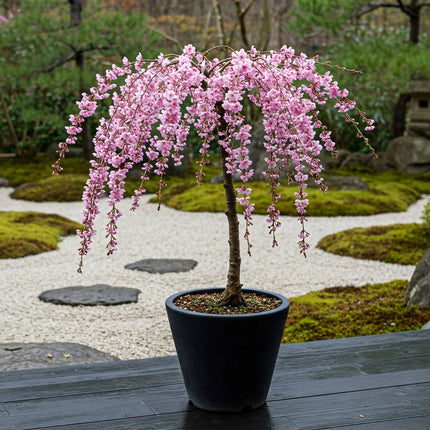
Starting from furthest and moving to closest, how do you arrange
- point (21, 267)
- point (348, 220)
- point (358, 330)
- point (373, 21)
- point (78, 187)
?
1. point (373, 21)
2. point (78, 187)
3. point (348, 220)
4. point (21, 267)
5. point (358, 330)

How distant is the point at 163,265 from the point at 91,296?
110 centimetres

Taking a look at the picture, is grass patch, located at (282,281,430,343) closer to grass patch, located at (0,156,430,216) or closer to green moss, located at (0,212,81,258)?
green moss, located at (0,212,81,258)

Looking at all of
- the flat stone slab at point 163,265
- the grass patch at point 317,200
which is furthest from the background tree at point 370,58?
the flat stone slab at point 163,265

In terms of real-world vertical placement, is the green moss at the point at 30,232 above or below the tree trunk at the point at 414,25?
below

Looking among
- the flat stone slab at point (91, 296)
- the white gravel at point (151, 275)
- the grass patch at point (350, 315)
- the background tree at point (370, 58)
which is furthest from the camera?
the background tree at point (370, 58)

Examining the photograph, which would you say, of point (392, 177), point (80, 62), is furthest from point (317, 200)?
point (80, 62)

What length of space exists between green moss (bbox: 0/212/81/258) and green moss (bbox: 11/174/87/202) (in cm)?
170

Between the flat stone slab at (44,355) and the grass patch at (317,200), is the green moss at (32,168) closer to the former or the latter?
the grass patch at (317,200)

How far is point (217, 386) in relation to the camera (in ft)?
6.36

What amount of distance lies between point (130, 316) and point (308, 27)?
7808mm

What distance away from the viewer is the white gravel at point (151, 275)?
12.5ft

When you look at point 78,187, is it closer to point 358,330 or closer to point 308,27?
point 308,27

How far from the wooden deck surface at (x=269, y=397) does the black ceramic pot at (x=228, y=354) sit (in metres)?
0.05

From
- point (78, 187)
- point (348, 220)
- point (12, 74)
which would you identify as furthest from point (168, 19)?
point (348, 220)
